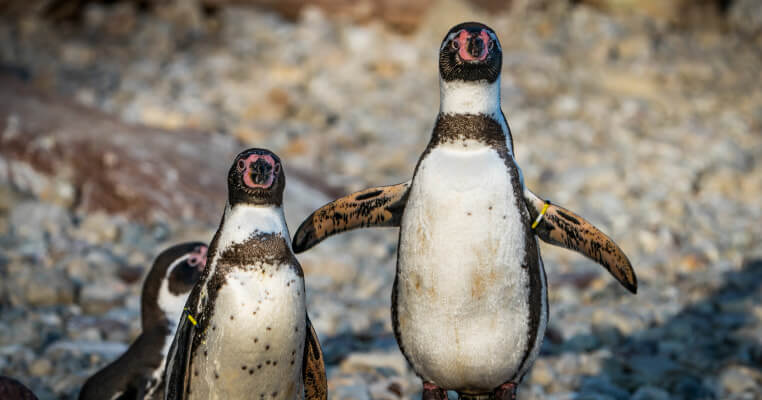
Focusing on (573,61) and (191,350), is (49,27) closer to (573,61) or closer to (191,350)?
(573,61)

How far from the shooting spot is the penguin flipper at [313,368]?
9.07ft

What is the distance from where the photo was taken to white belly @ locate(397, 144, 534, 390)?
258 cm

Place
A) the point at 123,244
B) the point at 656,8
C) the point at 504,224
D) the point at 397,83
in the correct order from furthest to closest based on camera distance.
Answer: the point at 656,8, the point at 397,83, the point at 123,244, the point at 504,224

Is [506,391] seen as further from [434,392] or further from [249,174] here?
Answer: [249,174]

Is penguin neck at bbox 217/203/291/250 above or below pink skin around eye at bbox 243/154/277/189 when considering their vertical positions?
below

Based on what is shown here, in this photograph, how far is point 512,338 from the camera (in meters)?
2.64

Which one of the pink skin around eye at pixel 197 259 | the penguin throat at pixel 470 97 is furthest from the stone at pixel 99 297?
the penguin throat at pixel 470 97

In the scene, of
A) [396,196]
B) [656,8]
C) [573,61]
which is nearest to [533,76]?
[573,61]

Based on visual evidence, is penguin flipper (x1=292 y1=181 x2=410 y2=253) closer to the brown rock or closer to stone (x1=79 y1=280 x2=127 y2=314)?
stone (x1=79 y1=280 x2=127 y2=314)

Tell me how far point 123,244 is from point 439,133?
3.08 metres

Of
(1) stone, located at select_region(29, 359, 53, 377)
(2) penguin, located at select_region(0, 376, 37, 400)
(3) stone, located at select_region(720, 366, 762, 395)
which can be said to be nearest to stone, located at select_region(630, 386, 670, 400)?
(3) stone, located at select_region(720, 366, 762, 395)

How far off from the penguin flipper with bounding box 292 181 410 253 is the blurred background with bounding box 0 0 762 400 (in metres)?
0.92

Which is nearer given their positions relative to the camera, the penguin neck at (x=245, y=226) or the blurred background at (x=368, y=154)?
the penguin neck at (x=245, y=226)

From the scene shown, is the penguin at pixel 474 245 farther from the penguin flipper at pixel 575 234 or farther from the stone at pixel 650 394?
the stone at pixel 650 394
